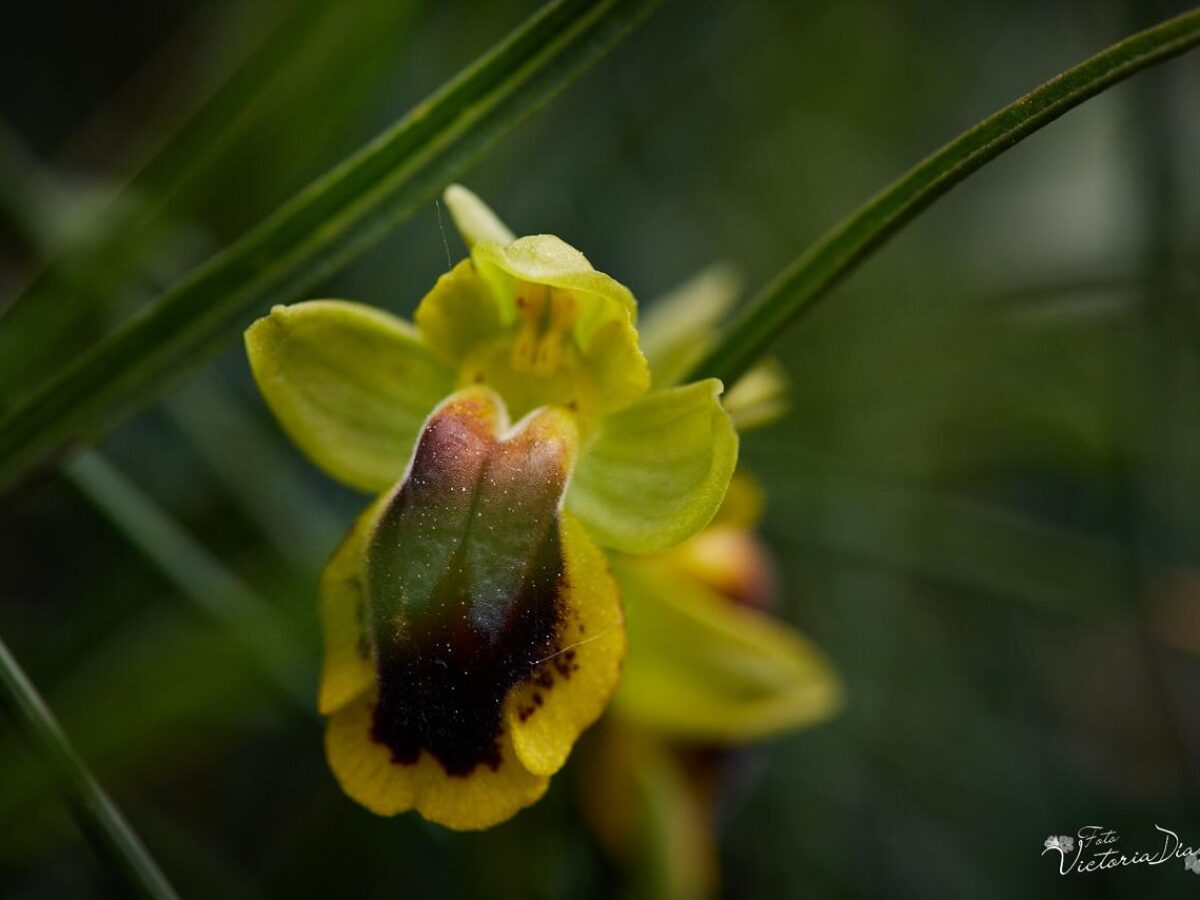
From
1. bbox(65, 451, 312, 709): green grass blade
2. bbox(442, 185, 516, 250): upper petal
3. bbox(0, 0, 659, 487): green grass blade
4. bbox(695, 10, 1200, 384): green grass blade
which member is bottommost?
bbox(65, 451, 312, 709): green grass blade

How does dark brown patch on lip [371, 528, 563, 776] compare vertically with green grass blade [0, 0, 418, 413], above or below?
below

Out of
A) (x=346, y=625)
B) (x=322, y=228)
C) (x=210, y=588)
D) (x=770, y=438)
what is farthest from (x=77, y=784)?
(x=770, y=438)

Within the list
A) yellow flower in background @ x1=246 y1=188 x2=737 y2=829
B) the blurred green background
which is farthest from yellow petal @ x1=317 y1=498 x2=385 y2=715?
the blurred green background

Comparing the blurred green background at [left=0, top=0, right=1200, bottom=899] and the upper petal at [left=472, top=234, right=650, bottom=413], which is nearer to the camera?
the upper petal at [left=472, top=234, right=650, bottom=413]

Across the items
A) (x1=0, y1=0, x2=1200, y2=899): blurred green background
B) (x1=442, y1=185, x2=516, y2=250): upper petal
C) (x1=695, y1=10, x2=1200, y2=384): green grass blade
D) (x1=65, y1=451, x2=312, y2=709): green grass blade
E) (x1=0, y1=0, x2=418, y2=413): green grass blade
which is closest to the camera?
(x1=695, y1=10, x2=1200, y2=384): green grass blade

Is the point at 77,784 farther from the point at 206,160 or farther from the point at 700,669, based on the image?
the point at 700,669

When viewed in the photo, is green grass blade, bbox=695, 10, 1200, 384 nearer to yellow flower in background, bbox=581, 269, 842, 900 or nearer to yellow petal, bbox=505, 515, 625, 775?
yellow petal, bbox=505, 515, 625, 775
